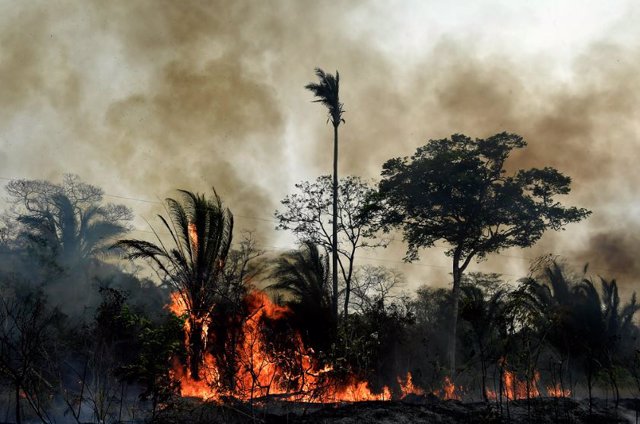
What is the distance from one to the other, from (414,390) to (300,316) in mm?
9255

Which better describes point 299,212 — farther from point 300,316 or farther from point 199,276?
point 199,276

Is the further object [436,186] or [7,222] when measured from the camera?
[7,222]

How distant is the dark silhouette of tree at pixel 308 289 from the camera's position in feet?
64.3

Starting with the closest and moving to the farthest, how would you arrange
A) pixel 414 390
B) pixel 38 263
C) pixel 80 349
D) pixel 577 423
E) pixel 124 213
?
1. pixel 577 423
2. pixel 80 349
3. pixel 414 390
4. pixel 38 263
5. pixel 124 213

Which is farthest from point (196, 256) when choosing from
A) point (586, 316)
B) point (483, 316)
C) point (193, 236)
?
point (586, 316)

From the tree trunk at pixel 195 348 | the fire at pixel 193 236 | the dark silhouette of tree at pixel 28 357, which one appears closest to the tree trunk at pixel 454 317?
the tree trunk at pixel 195 348

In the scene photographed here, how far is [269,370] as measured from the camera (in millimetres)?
18812

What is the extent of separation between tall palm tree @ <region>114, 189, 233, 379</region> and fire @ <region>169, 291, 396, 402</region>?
0.39 m

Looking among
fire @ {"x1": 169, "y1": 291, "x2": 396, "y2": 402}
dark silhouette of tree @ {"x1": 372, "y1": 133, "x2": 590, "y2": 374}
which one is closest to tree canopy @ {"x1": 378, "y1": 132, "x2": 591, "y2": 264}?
dark silhouette of tree @ {"x1": 372, "y1": 133, "x2": 590, "y2": 374}

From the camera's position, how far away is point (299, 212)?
28500 mm

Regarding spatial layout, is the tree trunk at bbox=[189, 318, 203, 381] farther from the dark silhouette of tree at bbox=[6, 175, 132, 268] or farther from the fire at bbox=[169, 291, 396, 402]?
the dark silhouette of tree at bbox=[6, 175, 132, 268]

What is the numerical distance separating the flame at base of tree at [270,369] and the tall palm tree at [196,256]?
376 millimetres

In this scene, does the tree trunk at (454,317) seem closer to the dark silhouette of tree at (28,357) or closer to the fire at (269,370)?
the fire at (269,370)

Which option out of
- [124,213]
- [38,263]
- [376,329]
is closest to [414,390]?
[376,329]
